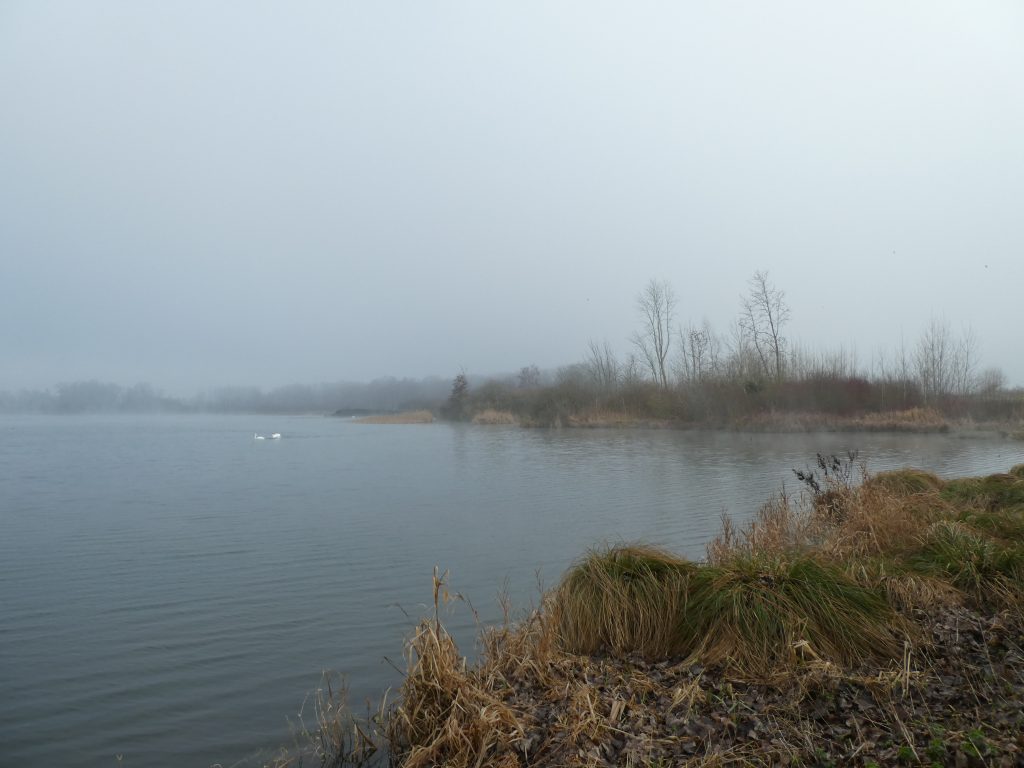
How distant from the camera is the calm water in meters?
5.28

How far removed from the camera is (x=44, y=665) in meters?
6.19

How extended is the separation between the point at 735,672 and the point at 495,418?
5437 centimetres

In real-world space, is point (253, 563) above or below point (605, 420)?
below

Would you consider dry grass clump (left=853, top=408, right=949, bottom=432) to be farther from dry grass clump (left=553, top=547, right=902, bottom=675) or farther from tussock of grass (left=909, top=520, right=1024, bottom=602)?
dry grass clump (left=553, top=547, right=902, bottom=675)

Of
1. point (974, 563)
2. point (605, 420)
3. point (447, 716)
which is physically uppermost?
point (605, 420)

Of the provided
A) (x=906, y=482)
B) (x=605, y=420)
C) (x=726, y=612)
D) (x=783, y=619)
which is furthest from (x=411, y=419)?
(x=783, y=619)

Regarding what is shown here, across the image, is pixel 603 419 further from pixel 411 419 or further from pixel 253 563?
pixel 253 563

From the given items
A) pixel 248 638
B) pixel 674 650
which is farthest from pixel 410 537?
pixel 674 650

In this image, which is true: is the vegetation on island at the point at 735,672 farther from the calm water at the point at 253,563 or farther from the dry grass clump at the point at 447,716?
the calm water at the point at 253,563

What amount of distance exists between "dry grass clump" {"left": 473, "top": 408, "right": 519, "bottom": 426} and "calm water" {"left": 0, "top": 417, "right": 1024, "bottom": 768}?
3233 cm

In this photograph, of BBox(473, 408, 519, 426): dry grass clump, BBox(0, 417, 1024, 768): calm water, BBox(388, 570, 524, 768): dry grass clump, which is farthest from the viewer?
BBox(473, 408, 519, 426): dry grass clump

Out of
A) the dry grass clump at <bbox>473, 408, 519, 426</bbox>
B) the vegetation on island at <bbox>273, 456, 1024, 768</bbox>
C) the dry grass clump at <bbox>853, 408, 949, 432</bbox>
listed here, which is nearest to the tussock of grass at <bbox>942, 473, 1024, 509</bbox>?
the vegetation on island at <bbox>273, 456, 1024, 768</bbox>

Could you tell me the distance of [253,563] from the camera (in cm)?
1005

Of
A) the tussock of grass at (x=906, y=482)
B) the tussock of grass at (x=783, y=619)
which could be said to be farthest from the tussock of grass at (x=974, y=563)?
the tussock of grass at (x=906, y=482)
